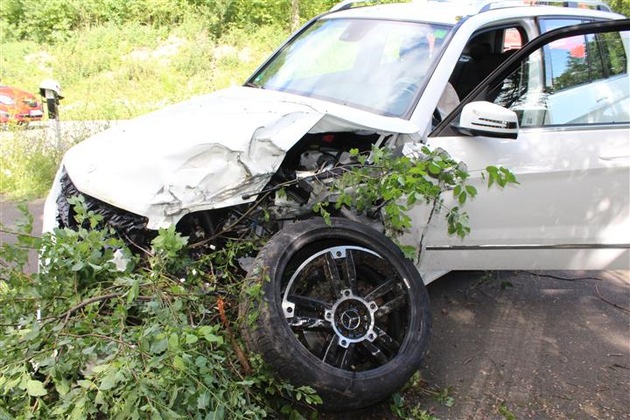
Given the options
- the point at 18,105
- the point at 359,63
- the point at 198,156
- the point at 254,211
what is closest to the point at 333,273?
the point at 254,211

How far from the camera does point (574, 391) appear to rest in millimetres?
3270

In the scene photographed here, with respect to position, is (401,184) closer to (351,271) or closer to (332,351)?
(351,271)

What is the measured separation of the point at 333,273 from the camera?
2.95 meters

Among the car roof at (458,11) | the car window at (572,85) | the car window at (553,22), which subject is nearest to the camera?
the car window at (572,85)

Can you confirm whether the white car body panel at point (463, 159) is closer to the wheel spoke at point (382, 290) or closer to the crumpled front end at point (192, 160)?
the crumpled front end at point (192, 160)

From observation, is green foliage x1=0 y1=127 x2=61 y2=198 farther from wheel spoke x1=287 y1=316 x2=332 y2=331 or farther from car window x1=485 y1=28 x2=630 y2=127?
car window x1=485 y1=28 x2=630 y2=127

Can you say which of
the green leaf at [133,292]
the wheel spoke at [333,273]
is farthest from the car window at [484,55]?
the green leaf at [133,292]

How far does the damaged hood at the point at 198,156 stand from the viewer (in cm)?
281

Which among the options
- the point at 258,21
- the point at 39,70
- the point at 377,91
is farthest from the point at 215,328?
the point at 258,21

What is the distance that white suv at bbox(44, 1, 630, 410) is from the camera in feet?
9.32

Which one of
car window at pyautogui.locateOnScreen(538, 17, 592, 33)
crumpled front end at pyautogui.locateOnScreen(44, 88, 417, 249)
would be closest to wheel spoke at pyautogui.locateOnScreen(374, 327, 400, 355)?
crumpled front end at pyautogui.locateOnScreen(44, 88, 417, 249)

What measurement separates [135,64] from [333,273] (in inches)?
576

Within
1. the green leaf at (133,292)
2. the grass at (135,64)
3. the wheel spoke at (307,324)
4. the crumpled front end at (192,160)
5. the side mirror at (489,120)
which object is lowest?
the grass at (135,64)

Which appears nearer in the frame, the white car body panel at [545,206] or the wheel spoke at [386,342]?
the wheel spoke at [386,342]
